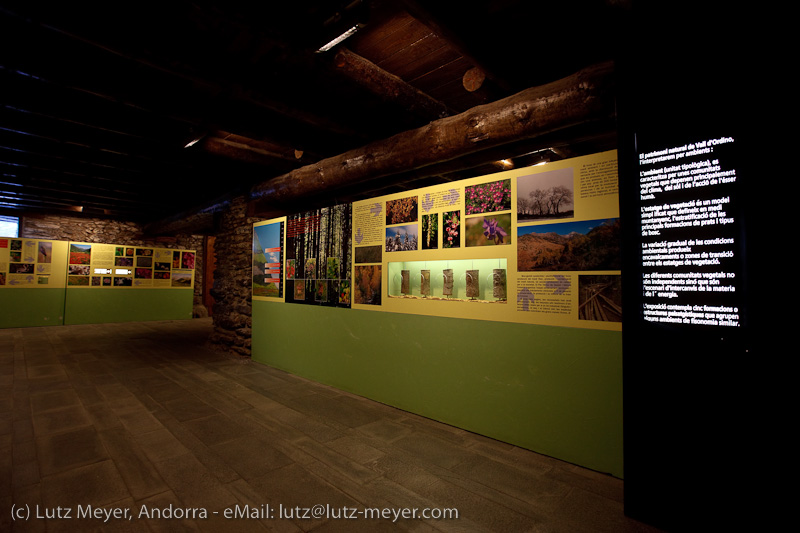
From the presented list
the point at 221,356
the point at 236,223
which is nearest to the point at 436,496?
the point at 221,356

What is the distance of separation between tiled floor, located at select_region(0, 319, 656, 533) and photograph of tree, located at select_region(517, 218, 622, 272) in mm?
1592

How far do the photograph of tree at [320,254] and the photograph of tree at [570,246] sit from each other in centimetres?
236

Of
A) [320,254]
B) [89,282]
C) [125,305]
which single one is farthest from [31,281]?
[320,254]

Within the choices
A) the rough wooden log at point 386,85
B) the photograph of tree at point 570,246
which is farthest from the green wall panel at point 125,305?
the photograph of tree at point 570,246

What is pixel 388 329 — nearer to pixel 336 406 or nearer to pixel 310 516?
pixel 336 406

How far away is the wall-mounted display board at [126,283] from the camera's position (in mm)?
10867

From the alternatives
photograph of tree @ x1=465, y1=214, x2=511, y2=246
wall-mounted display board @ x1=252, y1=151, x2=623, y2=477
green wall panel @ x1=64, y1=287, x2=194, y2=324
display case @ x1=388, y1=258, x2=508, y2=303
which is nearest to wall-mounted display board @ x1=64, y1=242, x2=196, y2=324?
green wall panel @ x1=64, y1=287, x2=194, y2=324

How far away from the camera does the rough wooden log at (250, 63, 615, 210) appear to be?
276 cm

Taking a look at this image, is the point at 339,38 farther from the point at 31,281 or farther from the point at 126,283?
the point at 31,281

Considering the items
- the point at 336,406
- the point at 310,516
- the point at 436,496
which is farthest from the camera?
the point at 336,406

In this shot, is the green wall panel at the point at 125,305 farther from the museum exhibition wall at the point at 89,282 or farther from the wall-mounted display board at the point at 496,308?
the wall-mounted display board at the point at 496,308

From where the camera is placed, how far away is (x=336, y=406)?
4078mm

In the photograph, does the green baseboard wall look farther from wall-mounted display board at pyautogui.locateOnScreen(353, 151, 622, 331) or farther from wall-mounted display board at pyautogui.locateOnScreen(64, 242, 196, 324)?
wall-mounted display board at pyautogui.locateOnScreen(64, 242, 196, 324)

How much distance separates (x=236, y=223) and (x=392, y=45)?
5.12 meters
